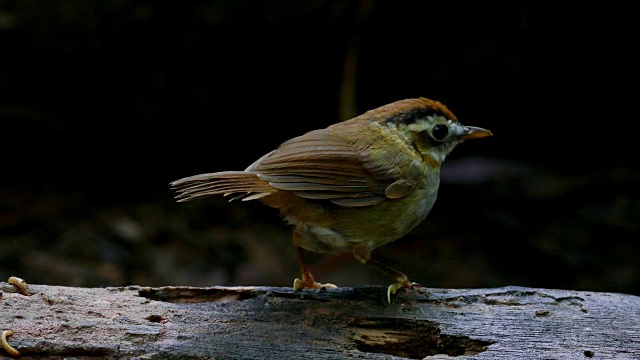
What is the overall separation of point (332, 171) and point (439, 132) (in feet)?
2.26

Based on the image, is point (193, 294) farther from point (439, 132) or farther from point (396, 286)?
point (439, 132)

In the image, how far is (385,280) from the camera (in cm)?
602

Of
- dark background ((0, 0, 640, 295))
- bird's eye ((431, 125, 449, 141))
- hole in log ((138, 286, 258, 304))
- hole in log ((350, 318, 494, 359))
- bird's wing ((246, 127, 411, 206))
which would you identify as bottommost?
hole in log ((350, 318, 494, 359))

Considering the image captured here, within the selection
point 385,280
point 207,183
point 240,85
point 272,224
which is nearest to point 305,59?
point 240,85

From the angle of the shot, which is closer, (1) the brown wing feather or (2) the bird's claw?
(1) the brown wing feather

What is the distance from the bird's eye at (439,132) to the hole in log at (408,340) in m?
1.01

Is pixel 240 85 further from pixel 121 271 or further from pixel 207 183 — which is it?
pixel 207 183

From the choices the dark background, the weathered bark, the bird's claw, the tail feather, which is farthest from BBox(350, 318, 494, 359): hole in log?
the dark background

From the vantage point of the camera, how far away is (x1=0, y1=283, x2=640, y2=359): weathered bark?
120 inches

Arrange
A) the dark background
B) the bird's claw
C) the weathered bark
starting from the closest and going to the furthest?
the weathered bark < the bird's claw < the dark background

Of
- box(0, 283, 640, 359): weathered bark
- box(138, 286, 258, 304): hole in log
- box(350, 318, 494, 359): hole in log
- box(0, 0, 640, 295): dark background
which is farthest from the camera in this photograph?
box(0, 0, 640, 295): dark background

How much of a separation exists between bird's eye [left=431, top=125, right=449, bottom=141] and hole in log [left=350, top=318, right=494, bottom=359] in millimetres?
1008

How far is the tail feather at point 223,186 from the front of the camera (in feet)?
10.9

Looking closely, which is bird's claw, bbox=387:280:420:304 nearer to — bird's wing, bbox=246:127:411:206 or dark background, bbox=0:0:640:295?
bird's wing, bbox=246:127:411:206
